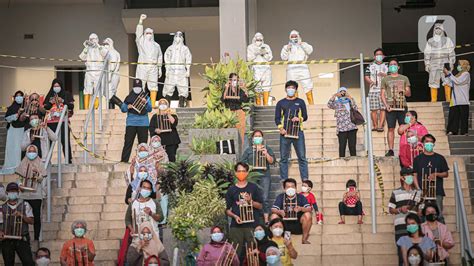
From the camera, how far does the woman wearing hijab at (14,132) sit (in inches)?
875

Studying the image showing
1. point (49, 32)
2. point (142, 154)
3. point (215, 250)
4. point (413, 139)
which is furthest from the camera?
point (49, 32)

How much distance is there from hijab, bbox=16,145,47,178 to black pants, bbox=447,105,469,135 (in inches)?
308

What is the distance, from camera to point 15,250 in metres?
18.1

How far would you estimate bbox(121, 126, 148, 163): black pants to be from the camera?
863 inches

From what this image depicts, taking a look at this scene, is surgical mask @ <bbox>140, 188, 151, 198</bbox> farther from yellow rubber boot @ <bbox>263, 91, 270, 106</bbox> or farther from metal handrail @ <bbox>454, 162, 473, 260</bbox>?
yellow rubber boot @ <bbox>263, 91, 270, 106</bbox>

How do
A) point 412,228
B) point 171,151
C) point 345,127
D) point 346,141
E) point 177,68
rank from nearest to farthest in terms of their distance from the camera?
point 412,228 < point 171,151 < point 345,127 < point 346,141 < point 177,68

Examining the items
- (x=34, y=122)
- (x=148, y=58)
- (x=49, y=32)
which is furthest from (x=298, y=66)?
(x=49, y=32)

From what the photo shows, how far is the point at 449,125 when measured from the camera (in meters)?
23.4

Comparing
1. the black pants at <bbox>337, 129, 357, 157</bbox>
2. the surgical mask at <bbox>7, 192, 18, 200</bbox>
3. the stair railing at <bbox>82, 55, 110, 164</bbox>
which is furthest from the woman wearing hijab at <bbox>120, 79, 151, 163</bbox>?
the surgical mask at <bbox>7, 192, 18, 200</bbox>

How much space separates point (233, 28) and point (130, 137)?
21.9ft

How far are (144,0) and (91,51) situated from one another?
5.89m

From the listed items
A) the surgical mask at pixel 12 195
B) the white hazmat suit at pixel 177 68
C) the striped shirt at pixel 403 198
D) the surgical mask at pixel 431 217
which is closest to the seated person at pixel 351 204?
the striped shirt at pixel 403 198

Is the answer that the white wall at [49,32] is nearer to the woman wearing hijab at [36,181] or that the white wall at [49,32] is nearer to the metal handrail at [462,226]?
the woman wearing hijab at [36,181]

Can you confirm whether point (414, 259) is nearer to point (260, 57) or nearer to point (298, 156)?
point (298, 156)
